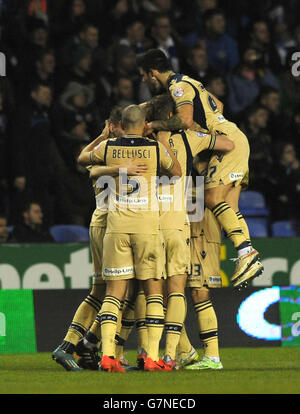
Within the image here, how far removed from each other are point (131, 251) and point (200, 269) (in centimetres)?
76

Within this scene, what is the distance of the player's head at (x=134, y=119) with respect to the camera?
799 cm

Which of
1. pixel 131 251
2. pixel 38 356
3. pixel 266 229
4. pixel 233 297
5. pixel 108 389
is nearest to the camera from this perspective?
pixel 108 389

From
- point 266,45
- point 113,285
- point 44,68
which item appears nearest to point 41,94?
point 44,68

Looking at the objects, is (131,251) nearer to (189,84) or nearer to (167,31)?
(189,84)

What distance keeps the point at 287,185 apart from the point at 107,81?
2637 mm

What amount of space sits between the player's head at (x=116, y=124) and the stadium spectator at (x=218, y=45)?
6.24 metres

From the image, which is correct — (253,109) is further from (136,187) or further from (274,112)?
(136,187)

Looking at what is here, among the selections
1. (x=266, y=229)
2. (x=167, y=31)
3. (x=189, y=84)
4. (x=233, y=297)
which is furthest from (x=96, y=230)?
(x=167, y=31)

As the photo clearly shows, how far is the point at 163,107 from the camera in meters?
8.41

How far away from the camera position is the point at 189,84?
28.3 ft

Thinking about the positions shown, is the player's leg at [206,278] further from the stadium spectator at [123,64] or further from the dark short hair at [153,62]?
the stadium spectator at [123,64]

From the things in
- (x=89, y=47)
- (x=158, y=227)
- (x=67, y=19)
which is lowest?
(x=158, y=227)

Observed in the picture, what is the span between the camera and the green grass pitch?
6.72 meters

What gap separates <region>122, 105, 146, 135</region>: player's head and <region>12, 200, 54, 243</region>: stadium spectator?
3835 millimetres
